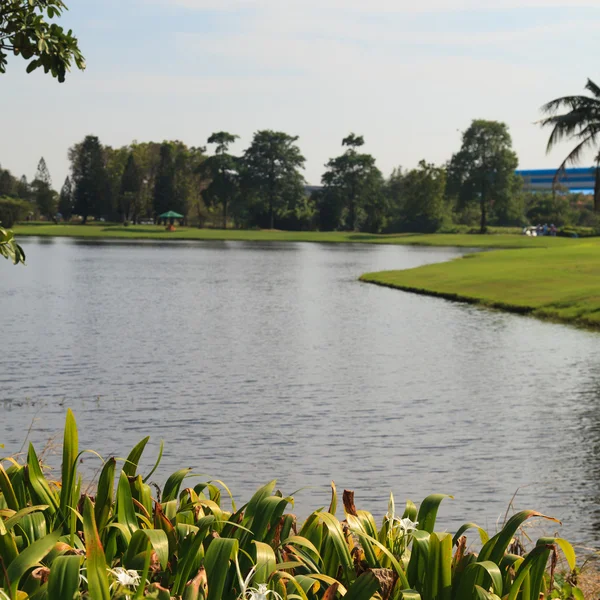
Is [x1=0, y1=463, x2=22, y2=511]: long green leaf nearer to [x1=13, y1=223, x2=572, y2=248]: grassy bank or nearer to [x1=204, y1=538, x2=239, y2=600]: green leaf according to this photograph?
[x1=204, y1=538, x2=239, y2=600]: green leaf

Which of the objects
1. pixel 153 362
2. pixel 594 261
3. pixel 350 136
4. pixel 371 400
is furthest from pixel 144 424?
pixel 350 136

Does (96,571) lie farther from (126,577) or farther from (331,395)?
(331,395)

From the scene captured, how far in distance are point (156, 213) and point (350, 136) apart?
1405 inches

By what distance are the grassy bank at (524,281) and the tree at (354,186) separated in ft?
280

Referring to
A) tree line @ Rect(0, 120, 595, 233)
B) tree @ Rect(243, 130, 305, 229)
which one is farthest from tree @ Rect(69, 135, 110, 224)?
tree @ Rect(243, 130, 305, 229)

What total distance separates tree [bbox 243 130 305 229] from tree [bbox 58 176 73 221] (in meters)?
35.8

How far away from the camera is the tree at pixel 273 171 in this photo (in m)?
162

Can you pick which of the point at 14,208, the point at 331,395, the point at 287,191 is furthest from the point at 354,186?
the point at 331,395

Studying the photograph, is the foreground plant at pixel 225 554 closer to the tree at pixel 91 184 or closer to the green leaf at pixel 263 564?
the green leaf at pixel 263 564

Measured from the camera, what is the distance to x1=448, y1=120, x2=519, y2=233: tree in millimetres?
137375

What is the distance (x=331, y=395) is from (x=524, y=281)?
30000 mm

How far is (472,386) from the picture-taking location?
850 inches

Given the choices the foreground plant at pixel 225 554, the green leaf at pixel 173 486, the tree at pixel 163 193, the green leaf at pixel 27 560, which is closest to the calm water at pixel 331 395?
the green leaf at pixel 173 486

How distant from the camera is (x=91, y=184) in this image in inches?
6900
